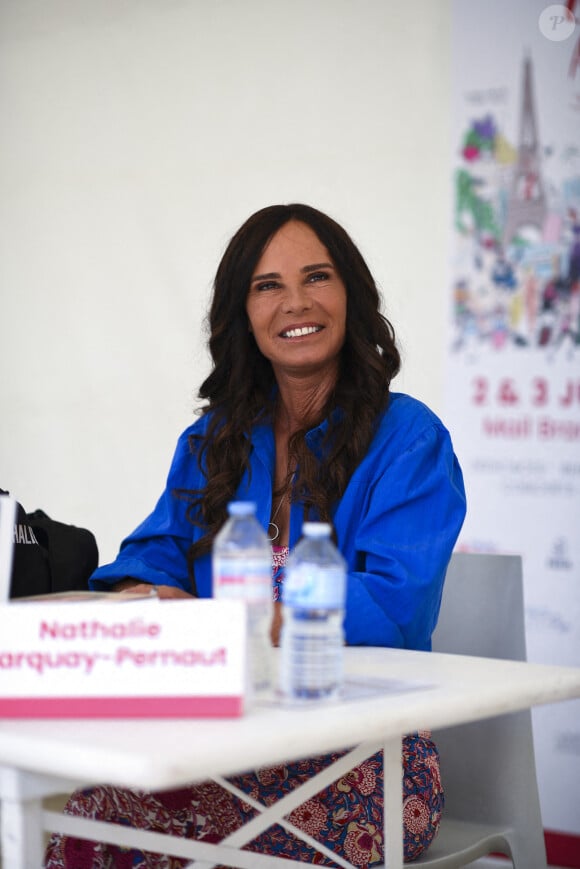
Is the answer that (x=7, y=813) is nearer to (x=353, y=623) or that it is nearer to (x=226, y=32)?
(x=353, y=623)

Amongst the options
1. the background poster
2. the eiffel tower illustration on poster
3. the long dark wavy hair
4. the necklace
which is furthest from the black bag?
the eiffel tower illustration on poster

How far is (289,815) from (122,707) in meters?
0.68

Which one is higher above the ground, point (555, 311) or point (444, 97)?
point (444, 97)

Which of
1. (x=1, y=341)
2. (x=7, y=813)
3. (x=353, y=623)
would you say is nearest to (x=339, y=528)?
(x=353, y=623)

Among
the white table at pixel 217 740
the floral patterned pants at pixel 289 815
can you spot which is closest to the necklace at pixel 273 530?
the floral patterned pants at pixel 289 815

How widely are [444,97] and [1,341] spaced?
Result: 205 centimetres

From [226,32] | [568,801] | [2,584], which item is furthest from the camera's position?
[226,32]

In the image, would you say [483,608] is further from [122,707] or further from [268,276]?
[122,707]

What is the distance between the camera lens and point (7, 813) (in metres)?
1.08

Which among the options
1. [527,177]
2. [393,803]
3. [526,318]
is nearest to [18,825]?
[393,803]

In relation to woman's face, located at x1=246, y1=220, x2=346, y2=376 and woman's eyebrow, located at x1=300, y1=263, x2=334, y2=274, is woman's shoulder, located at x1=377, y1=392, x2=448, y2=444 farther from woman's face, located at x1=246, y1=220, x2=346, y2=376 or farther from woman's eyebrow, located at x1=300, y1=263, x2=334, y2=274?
woman's eyebrow, located at x1=300, y1=263, x2=334, y2=274

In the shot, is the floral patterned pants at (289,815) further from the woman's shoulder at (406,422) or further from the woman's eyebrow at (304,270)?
the woman's eyebrow at (304,270)

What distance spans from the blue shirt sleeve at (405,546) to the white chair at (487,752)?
0.27 meters

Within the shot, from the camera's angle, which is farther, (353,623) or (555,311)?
(555,311)
